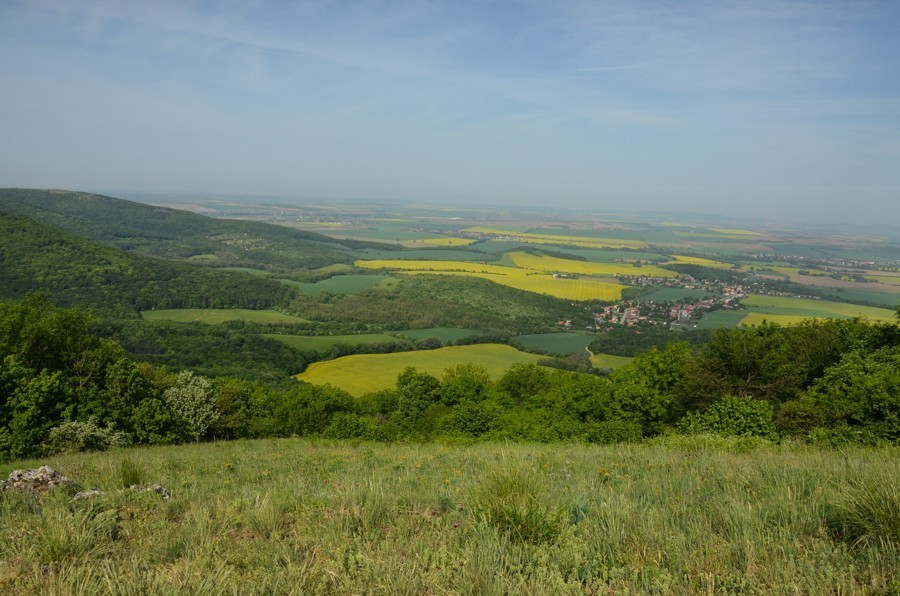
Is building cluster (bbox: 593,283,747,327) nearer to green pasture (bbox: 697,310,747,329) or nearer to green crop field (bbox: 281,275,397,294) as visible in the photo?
green pasture (bbox: 697,310,747,329)

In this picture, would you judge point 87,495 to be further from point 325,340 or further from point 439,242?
point 439,242

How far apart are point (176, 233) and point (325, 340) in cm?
14069

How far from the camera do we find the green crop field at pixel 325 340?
64319 mm

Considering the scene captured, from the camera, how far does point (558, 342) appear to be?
70625mm

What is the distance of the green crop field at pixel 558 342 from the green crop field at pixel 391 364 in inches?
163

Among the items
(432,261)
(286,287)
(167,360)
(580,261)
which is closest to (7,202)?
(286,287)

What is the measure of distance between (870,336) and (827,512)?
886 inches

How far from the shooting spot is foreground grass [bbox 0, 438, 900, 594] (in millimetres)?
2930

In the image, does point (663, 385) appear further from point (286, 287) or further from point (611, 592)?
point (286, 287)

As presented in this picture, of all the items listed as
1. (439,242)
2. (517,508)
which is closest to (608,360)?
(517,508)

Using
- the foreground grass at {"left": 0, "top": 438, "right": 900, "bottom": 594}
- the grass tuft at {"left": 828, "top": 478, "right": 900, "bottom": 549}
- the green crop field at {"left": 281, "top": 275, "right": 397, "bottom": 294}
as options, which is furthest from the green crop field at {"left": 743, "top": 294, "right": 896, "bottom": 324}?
the foreground grass at {"left": 0, "top": 438, "right": 900, "bottom": 594}

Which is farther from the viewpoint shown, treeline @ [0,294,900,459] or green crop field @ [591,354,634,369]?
green crop field @ [591,354,634,369]

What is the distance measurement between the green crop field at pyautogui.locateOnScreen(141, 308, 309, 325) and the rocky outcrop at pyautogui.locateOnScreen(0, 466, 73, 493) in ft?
246

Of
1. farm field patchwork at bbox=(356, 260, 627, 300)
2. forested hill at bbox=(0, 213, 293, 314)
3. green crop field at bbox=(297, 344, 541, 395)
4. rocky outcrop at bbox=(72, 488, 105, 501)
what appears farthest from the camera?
farm field patchwork at bbox=(356, 260, 627, 300)
